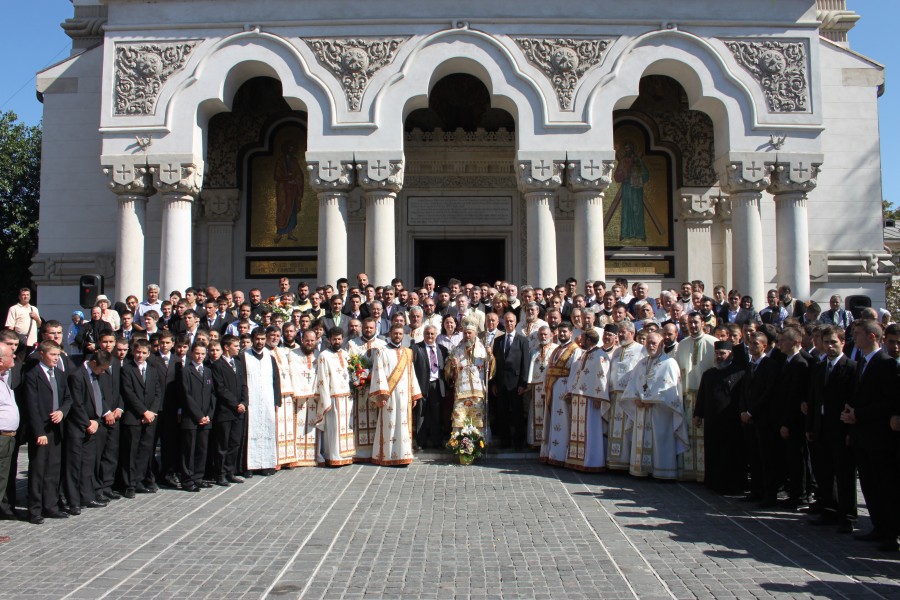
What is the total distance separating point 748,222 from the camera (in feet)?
48.2

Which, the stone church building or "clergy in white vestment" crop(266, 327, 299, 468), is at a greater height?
the stone church building

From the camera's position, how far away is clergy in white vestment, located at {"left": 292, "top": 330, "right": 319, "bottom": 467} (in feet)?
32.5

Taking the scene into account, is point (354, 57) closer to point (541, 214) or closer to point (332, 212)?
point (332, 212)

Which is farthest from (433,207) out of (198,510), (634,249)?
(198,510)

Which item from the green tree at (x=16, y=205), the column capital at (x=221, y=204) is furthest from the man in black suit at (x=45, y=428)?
the green tree at (x=16, y=205)

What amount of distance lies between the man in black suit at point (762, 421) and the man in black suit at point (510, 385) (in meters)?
3.12

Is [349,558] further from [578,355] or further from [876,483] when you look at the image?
[578,355]

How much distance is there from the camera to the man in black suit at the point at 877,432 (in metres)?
6.09

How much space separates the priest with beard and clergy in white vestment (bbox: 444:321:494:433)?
2845 millimetres

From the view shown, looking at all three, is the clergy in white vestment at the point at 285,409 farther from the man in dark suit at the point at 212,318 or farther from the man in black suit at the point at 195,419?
the man in dark suit at the point at 212,318

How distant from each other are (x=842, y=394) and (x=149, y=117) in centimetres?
1270

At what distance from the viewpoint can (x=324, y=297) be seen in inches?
487

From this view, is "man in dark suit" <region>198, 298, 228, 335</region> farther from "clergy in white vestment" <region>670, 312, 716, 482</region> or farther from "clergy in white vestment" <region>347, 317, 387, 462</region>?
"clergy in white vestment" <region>670, 312, 716, 482</region>

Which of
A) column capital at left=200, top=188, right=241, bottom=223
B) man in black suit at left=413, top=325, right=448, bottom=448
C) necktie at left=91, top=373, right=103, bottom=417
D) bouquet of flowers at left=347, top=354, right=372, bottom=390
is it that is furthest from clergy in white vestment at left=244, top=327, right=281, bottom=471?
column capital at left=200, top=188, right=241, bottom=223
